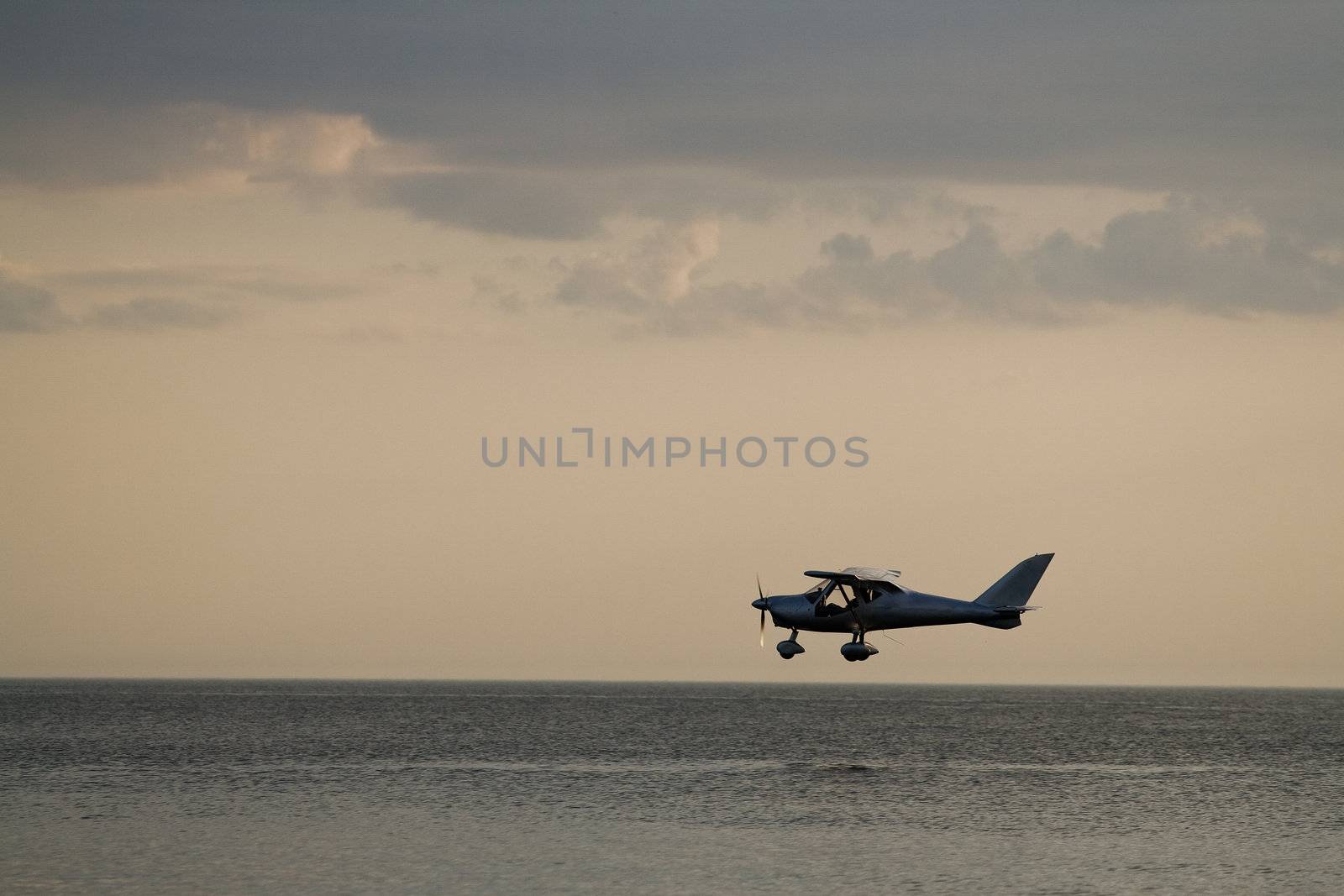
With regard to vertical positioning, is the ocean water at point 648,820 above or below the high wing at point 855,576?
below

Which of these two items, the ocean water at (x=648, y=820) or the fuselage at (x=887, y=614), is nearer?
the fuselage at (x=887, y=614)

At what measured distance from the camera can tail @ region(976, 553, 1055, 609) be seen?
64.4m

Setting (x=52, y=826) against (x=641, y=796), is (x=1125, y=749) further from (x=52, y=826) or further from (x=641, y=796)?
(x=52, y=826)

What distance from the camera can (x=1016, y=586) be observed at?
65.0 meters

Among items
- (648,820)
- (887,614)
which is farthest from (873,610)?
(648,820)

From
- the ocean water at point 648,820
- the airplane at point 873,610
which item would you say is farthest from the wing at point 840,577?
the ocean water at point 648,820

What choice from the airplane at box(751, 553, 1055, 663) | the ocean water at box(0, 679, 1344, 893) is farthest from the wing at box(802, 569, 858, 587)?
the ocean water at box(0, 679, 1344, 893)

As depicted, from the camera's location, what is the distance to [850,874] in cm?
7400

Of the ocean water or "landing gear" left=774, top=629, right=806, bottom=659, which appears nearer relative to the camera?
"landing gear" left=774, top=629, right=806, bottom=659

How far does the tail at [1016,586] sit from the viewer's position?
211 ft

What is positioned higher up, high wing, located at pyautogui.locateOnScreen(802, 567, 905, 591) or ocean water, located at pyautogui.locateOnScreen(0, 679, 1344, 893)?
high wing, located at pyautogui.locateOnScreen(802, 567, 905, 591)

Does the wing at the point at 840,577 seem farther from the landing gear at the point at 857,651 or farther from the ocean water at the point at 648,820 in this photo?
the ocean water at the point at 648,820

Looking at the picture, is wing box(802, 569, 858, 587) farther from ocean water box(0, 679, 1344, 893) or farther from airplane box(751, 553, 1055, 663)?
ocean water box(0, 679, 1344, 893)

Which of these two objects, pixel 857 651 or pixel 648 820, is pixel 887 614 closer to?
pixel 857 651
